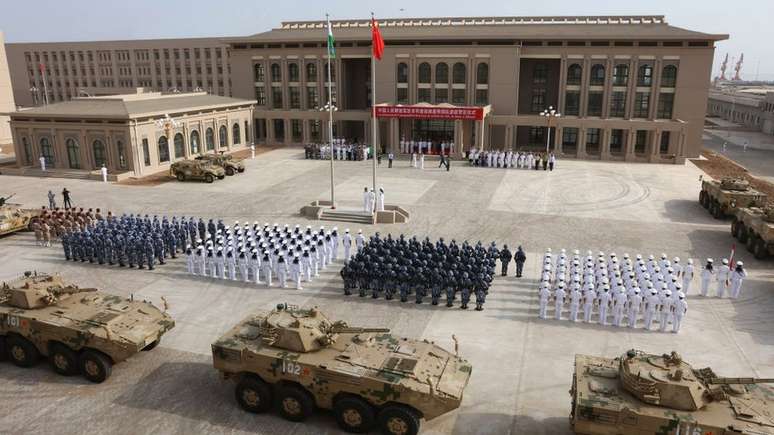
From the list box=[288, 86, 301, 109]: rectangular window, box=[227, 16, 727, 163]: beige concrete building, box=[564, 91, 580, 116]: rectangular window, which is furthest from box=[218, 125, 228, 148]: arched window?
box=[564, 91, 580, 116]: rectangular window

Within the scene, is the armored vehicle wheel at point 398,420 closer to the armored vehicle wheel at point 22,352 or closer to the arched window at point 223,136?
the armored vehicle wheel at point 22,352

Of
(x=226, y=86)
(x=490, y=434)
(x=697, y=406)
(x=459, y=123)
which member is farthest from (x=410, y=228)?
(x=226, y=86)

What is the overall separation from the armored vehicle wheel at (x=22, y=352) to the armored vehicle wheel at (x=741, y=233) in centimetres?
2435

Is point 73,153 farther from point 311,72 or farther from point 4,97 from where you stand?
point 4,97

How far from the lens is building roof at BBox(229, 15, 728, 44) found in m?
43.7

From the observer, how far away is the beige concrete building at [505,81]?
1694 inches

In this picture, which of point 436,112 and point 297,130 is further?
point 297,130

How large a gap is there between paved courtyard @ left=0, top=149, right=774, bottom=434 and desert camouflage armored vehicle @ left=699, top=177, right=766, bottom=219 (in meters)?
0.72

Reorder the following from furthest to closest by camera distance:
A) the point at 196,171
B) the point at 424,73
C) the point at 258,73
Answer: the point at 258,73
the point at 424,73
the point at 196,171

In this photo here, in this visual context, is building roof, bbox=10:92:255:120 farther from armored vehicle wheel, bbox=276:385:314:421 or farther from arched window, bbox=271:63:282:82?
armored vehicle wheel, bbox=276:385:314:421

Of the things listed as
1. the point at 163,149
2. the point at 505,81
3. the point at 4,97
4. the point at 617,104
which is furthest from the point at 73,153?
the point at 617,104

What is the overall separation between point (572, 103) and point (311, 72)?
22.6m

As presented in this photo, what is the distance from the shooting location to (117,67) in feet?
266

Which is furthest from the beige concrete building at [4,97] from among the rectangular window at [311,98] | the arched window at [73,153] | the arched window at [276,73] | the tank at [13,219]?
the tank at [13,219]
